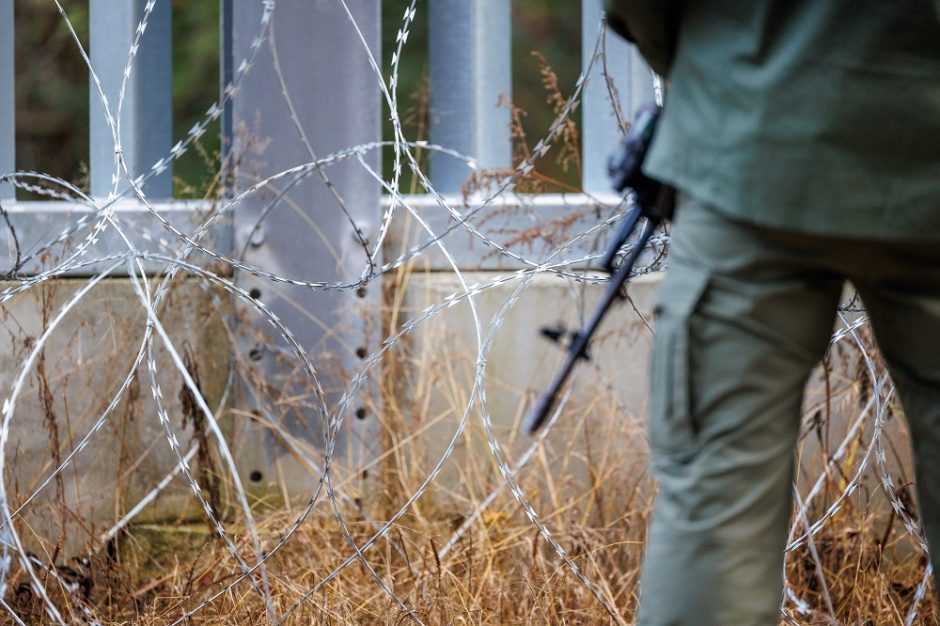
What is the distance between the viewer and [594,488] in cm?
338

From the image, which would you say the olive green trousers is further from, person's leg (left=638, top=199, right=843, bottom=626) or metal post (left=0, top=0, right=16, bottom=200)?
metal post (left=0, top=0, right=16, bottom=200)

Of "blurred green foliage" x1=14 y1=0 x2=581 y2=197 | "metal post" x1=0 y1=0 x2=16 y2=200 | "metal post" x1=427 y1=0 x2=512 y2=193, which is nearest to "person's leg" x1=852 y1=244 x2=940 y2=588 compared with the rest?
"metal post" x1=427 y1=0 x2=512 y2=193

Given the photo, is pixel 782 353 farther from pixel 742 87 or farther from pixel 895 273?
pixel 742 87

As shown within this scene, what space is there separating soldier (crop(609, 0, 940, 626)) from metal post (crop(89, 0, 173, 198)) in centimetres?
262

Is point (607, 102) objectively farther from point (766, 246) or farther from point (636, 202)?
point (766, 246)

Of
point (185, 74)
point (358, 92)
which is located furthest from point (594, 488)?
point (185, 74)

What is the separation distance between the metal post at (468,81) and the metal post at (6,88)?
1351 millimetres

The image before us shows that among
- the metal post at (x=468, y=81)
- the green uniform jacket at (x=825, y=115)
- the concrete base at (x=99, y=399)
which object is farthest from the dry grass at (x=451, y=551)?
the green uniform jacket at (x=825, y=115)

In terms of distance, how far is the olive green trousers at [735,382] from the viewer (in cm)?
148

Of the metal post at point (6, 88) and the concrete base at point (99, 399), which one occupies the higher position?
the metal post at point (6, 88)

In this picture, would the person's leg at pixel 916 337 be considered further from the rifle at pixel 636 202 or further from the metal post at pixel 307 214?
the metal post at pixel 307 214

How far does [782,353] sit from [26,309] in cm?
265

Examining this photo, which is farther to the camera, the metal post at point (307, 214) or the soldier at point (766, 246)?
the metal post at point (307, 214)

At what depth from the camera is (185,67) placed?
19.6 ft
